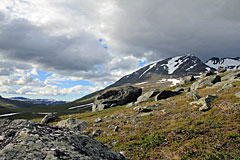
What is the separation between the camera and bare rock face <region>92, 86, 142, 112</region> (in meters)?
65.1

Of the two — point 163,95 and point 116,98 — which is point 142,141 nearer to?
point 163,95

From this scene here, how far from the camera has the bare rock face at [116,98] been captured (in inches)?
2564

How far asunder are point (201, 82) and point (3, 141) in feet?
211

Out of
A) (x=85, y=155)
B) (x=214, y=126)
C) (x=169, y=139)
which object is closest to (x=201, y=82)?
(x=214, y=126)

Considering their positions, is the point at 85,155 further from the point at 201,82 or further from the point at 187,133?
the point at 201,82

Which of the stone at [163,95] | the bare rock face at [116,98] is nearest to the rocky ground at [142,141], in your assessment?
the stone at [163,95]

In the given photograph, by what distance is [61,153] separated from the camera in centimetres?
451

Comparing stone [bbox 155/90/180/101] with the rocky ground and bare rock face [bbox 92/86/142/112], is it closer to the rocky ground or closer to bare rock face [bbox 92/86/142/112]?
the rocky ground

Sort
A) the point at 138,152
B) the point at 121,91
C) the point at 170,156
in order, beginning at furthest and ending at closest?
the point at 121,91 → the point at 138,152 → the point at 170,156

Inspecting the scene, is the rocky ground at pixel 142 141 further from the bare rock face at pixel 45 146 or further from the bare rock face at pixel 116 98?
the bare rock face at pixel 116 98

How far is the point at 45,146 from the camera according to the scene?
4.72 meters

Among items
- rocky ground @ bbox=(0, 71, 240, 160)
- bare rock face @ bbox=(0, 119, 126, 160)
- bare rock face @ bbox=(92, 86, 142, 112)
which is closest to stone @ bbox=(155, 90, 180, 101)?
rocky ground @ bbox=(0, 71, 240, 160)

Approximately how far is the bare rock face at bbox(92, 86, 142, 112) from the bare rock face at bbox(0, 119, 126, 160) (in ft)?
193

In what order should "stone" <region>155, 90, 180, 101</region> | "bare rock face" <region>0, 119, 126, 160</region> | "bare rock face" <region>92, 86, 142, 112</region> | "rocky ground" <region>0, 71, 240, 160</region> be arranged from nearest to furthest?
"bare rock face" <region>0, 119, 126, 160</region>
"rocky ground" <region>0, 71, 240, 160</region>
"stone" <region>155, 90, 180, 101</region>
"bare rock face" <region>92, 86, 142, 112</region>
